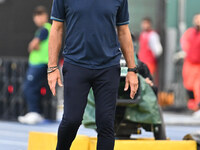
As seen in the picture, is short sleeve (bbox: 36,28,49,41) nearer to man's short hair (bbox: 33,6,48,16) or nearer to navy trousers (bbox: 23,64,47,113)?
man's short hair (bbox: 33,6,48,16)

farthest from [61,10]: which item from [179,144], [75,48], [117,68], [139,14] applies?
[139,14]

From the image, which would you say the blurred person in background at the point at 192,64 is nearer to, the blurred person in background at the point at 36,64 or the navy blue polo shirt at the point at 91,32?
the blurred person in background at the point at 36,64

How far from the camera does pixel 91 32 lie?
15.6 feet

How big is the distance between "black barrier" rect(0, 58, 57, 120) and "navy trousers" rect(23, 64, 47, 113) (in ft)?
0.74

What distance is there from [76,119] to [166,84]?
1010 centimetres

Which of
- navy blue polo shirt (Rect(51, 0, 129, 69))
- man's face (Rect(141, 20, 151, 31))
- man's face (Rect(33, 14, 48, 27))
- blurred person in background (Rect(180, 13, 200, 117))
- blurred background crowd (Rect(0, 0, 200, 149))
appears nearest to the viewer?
navy blue polo shirt (Rect(51, 0, 129, 69))

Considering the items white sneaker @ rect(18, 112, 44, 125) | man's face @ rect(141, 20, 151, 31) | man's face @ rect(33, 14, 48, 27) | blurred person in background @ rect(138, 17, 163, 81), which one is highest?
man's face @ rect(33, 14, 48, 27)

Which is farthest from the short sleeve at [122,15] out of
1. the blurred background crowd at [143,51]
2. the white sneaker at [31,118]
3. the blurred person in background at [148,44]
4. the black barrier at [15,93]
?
the blurred person in background at [148,44]

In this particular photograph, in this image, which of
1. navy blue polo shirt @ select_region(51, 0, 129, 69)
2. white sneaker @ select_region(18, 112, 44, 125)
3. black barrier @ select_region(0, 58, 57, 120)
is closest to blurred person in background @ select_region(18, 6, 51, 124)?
white sneaker @ select_region(18, 112, 44, 125)

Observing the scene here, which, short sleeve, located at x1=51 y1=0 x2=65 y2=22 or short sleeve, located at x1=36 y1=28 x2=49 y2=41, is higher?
short sleeve, located at x1=51 y1=0 x2=65 y2=22

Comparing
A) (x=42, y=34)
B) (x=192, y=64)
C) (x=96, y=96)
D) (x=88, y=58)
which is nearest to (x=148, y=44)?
(x=192, y=64)

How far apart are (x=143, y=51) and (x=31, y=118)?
14.2 ft

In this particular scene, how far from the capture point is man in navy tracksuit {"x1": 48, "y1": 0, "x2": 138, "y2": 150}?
4.75 m

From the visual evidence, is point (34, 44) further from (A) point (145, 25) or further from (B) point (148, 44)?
(B) point (148, 44)
